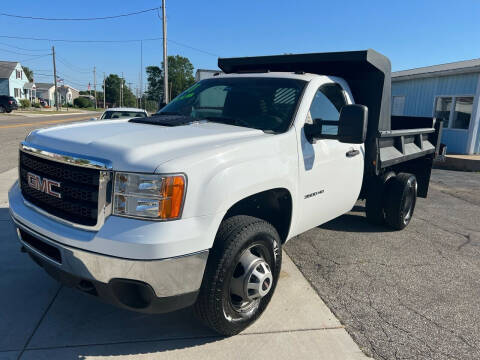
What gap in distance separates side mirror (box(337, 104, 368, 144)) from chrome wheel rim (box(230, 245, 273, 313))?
1.17 metres

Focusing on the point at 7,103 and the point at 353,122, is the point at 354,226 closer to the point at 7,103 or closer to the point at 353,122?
the point at 353,122

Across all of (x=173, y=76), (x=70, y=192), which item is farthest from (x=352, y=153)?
(x=173, y=76)

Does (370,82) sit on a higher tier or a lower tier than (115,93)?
lower

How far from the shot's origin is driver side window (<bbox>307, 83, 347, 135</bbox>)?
3660 mm

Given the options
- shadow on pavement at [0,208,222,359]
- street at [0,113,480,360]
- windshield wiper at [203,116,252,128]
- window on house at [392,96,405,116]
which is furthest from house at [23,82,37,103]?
windshield wiper at [203,116,252,128]

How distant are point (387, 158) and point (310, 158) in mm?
1699

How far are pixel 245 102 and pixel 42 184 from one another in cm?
196

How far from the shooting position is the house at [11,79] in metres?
60.0

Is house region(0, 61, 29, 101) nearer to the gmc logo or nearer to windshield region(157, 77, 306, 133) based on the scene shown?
windshield region(157, 77, 306, 133)

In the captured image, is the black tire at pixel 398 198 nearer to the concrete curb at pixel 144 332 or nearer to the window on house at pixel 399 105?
the concrete curb at pixel 144 332

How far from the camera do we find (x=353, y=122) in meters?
3.12

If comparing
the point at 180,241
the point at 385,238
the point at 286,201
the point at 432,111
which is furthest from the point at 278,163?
the point at 432,111

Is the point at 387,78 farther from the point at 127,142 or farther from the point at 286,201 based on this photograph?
the point at 127,142

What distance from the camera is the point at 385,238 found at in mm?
5188
